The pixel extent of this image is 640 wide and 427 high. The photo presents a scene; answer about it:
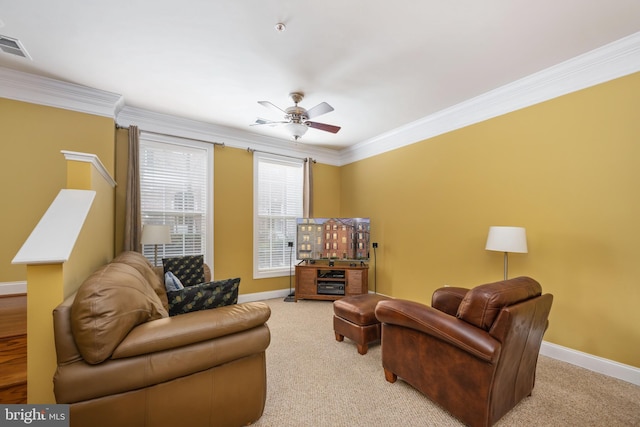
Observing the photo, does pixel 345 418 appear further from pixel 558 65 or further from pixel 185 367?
pixel 558 65

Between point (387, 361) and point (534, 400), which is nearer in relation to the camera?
point (534, 400)

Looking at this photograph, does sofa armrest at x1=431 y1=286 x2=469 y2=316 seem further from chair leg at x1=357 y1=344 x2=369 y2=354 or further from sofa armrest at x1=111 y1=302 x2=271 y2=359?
sofa armrest at x1=111 y1=302 x2=271 y2=359

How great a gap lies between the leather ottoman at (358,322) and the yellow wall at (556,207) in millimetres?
1476

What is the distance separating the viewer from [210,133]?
4270mm

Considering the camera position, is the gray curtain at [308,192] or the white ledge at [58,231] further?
the gray curtain at [308,192]

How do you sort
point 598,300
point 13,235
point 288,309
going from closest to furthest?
1. point 598,300
2. point 13,235
3. point 288,309

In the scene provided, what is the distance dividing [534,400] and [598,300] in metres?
1.21

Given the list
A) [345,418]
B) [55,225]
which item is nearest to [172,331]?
[55,225]

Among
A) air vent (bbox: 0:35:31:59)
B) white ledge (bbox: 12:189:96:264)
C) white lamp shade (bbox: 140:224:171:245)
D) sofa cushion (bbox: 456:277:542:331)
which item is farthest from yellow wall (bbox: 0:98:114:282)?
sofa cushion (bbox: 456:277:542:331)

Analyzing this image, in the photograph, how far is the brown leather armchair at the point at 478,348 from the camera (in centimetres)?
155

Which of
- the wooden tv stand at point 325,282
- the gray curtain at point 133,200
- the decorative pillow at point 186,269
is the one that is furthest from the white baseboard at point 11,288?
the wooden tv stand at point 325,282

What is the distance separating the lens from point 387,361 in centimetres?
221
